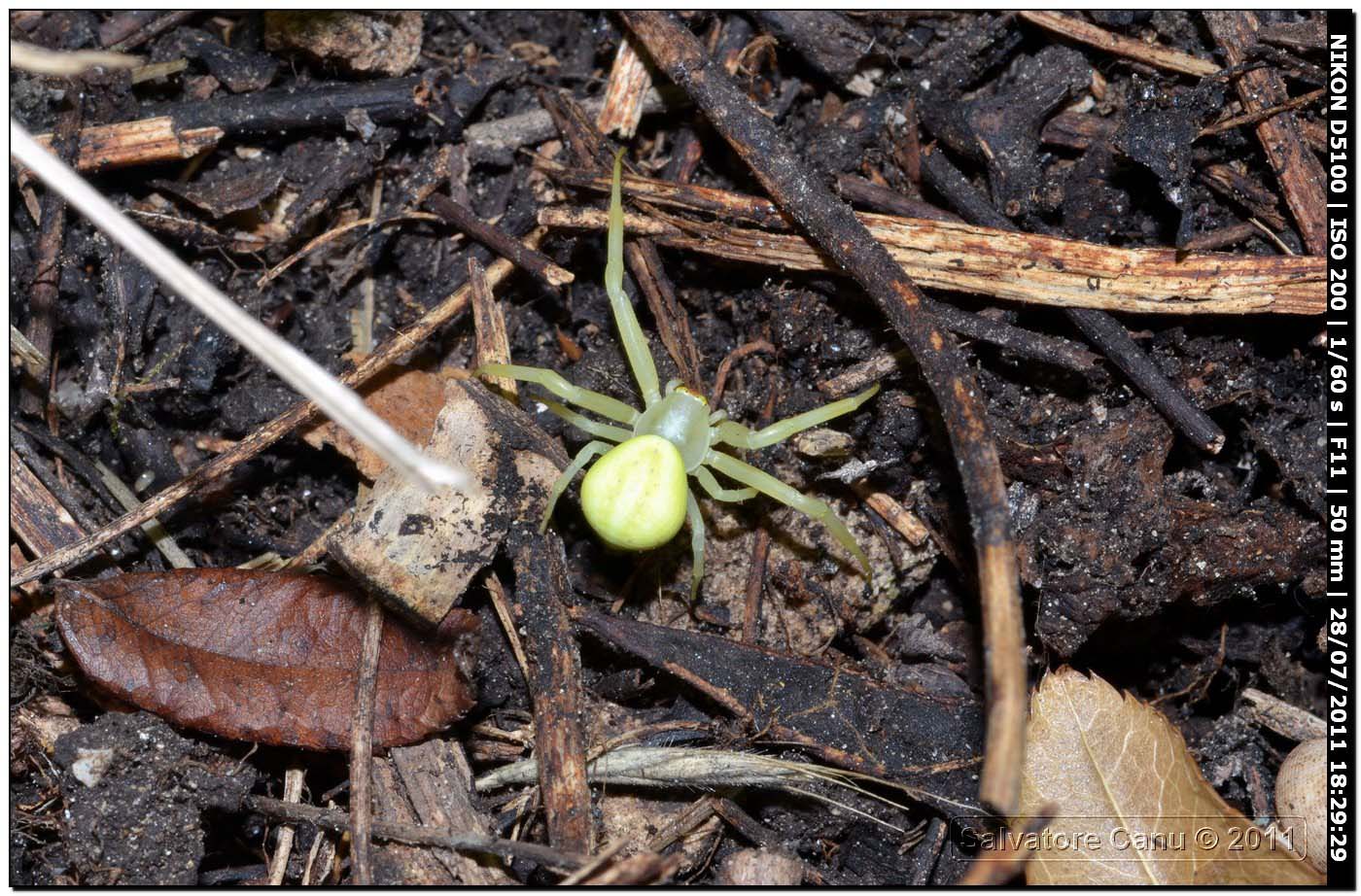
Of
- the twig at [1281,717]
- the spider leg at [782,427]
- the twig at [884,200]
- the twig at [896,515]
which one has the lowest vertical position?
the twig at [1281,717]

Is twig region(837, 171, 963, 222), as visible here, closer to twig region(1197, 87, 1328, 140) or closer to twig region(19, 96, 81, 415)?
twig region(1197, 87, 1328, 140)

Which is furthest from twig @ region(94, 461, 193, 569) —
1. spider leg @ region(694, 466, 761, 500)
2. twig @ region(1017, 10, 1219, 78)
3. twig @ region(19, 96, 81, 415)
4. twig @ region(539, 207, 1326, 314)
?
twig @ region(1017, 10, 1219, 78)

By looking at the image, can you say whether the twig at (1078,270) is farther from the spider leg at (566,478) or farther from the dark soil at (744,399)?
the spider leg at (566,478)

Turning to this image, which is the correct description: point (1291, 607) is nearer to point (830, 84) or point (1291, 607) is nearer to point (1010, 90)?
point (1010, 90)

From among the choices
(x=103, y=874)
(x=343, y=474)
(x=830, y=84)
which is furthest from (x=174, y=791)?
(x=830, y=84)

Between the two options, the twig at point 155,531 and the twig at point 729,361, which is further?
the twig at point 729,361

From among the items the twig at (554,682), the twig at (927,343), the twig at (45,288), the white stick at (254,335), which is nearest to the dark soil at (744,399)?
the twig at (45,288)

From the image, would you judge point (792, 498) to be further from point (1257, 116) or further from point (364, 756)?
point (1257, 116)

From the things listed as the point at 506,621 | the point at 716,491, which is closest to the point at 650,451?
the point at 716,491
